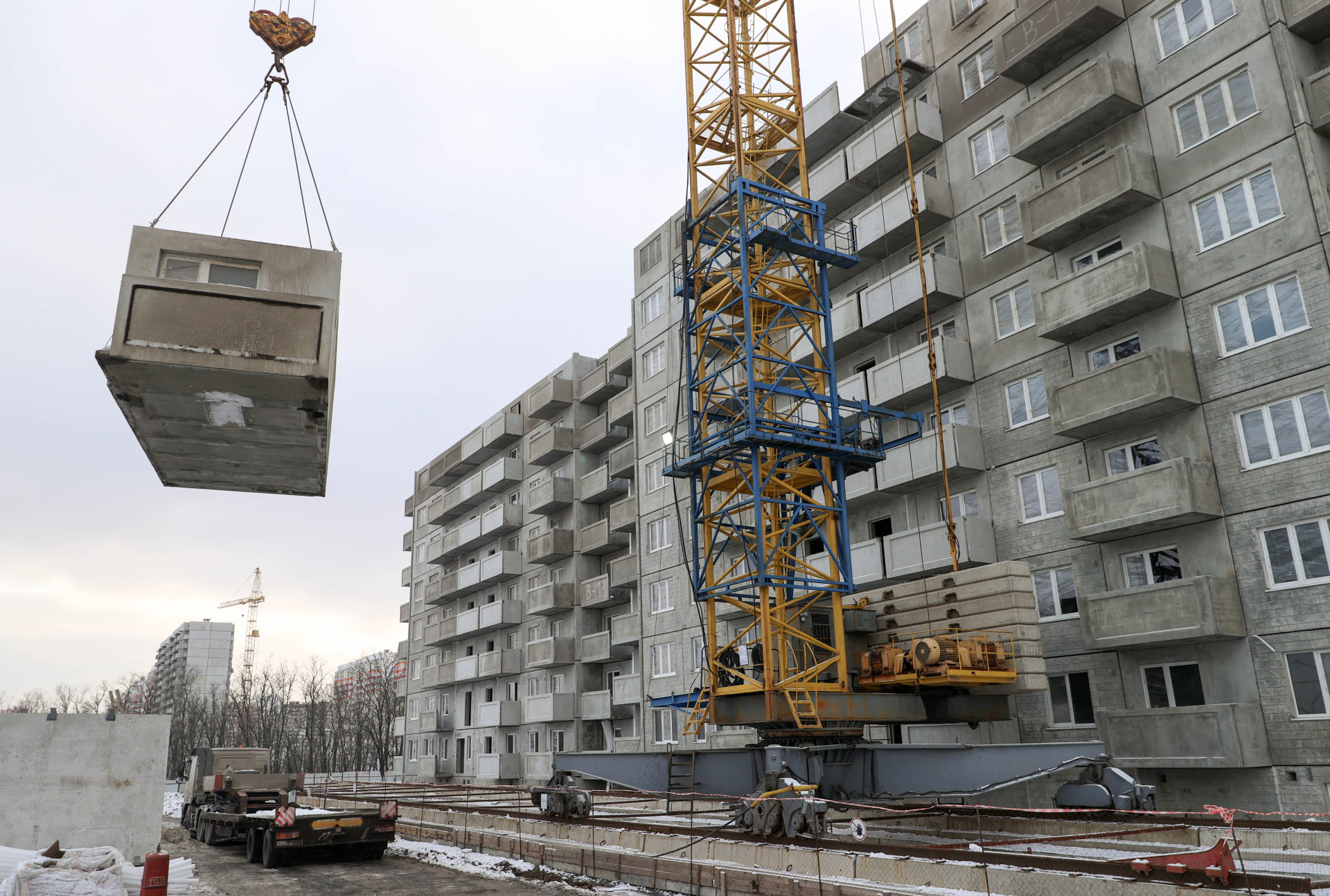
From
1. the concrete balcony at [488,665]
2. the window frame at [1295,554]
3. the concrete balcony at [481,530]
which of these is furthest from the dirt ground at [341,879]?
the concrete balcony at [481,530]

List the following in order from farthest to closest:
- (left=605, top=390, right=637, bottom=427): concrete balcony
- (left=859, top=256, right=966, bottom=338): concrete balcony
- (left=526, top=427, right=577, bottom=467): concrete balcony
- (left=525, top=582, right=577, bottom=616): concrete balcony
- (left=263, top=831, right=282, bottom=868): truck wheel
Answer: (left=526, top=427, right=577, bottom=467): concrete balcony, (left=525, top=582, right=577, bottom=616): concrete balcony, (left=605, top=390, right=637, bottom=427): concrete balcony, (left=859, top=256, right=966, bottom=338): concrete balcony, (left=263, top=831, right=282, bottom=868): truck wheel

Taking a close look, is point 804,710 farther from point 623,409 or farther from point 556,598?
point 556,598

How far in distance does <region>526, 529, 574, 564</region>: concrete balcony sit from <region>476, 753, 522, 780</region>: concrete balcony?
34.5 ft

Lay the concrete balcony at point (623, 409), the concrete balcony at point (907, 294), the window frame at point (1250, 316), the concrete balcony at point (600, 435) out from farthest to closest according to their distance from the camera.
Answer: the concrete balcony at point (600, 435)
the concrete balcony at point (623, 409)
the concrete balcony at point (907, 294)
the window frame at point (1250, 316)

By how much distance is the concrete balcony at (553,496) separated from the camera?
51.3 m

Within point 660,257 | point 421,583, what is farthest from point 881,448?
point 421,583

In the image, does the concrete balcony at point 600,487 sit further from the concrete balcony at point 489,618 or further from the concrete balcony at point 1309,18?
the concrete balcony at point 1309,18

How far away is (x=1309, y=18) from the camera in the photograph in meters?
22.0

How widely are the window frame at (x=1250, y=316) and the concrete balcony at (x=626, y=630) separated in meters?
26.8

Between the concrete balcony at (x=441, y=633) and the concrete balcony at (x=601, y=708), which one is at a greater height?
the concrete balcony at (x=441, y=633)

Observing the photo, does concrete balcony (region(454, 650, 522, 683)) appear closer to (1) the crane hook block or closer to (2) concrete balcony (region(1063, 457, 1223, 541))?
(2) concrete balcony (region(1063, 457, 1223, 541))

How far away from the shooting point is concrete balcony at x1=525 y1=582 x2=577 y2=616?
4875 centimetres

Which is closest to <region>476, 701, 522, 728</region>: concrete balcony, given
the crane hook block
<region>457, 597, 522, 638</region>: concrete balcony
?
<region>457, 597, 522, 638</region>: concrete balcony

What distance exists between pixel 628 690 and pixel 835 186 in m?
23.5
